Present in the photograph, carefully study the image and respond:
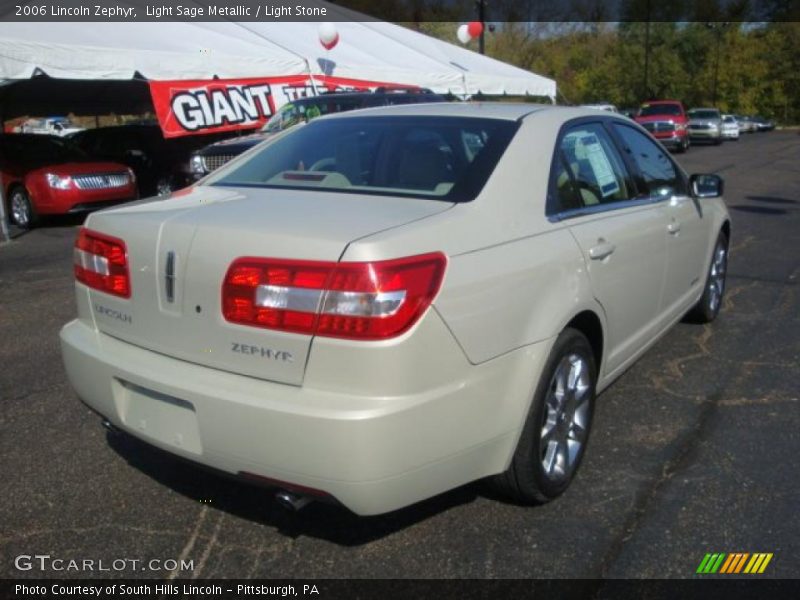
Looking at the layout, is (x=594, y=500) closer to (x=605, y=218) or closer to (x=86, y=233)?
(x=605, y=218)

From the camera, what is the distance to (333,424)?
2.22 m

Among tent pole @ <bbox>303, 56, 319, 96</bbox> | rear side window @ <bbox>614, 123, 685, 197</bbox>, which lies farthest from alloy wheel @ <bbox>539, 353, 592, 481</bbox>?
tent pole @ <bbox>303, 56, 319, 96</bbox>

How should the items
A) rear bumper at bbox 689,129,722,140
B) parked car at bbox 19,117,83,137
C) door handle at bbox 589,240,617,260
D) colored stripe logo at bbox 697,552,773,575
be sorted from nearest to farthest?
colored stripe logo at bbox 697,552,773,575
door handle at bbox 589,240,617,260
parked car at bbox 19,117,83,137
rear bumper at bbox 689,129,722,140

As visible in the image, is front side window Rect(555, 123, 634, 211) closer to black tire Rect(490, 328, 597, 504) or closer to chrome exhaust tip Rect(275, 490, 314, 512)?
black tire Rect(490, 328, 597, 504)

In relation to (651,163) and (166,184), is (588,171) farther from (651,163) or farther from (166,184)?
(166,184)

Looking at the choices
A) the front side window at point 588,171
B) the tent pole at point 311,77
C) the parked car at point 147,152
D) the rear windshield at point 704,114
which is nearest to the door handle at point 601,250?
the front side window at point 588,171

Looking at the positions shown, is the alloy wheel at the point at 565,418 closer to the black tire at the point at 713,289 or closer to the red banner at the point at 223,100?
the black tire at the point at 713,289

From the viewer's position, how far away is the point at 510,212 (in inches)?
109

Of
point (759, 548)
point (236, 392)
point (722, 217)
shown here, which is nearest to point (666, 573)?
point (759, 548)

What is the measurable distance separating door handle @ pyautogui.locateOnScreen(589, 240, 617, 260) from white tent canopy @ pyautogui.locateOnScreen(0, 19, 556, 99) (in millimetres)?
9397

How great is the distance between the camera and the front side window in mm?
3211

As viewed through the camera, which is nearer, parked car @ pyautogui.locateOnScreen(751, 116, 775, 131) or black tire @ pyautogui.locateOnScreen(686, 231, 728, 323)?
black tire @ pyautogui.locateOnScreen(686, 231, 728, 323)

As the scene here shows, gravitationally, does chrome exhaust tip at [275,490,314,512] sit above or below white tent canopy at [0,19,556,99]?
below
